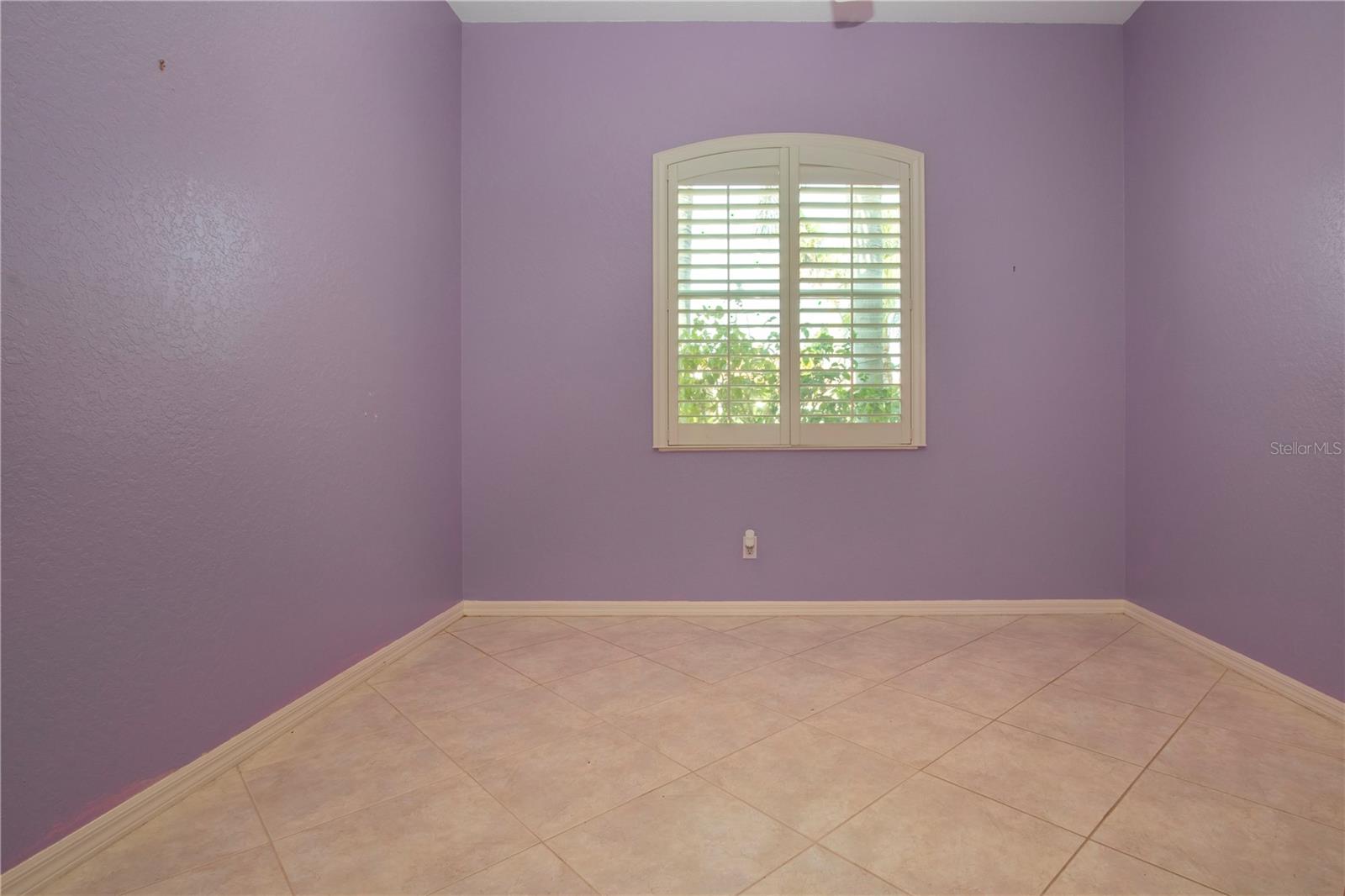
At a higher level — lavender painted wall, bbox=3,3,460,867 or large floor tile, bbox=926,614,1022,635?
lavender painted wall, bbox=3,3,460,867

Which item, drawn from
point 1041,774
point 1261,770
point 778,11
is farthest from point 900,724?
point 778,11

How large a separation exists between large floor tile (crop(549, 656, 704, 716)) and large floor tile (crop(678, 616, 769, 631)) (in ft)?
1.67

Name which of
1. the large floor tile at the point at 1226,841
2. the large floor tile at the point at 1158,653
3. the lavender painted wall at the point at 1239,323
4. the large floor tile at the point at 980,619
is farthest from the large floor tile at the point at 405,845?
the lavender painted wall at the point at 1239,323

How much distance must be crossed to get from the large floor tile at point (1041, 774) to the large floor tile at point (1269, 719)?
0.56m

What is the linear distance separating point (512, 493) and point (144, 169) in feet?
5.91

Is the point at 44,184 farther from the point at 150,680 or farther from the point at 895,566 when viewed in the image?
the point at 895,566

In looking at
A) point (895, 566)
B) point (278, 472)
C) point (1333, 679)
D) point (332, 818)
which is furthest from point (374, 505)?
point (1333, 679)

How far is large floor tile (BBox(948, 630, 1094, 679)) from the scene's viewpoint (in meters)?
2.23

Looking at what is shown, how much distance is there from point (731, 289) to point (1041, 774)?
214 centimetres

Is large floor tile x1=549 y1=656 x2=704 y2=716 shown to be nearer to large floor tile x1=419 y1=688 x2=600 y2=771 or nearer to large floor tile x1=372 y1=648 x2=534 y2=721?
large floor tile x1=419 y1=688 x2=600 y2=771

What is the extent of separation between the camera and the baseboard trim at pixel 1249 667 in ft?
6.22

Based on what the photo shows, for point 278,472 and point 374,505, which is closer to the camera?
point 278,472

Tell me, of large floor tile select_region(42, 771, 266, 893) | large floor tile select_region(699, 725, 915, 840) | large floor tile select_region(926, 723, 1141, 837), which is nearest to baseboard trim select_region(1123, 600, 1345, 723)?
large floor tile select_region(926, 723, 1141, 837)

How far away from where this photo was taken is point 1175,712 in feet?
6.16
